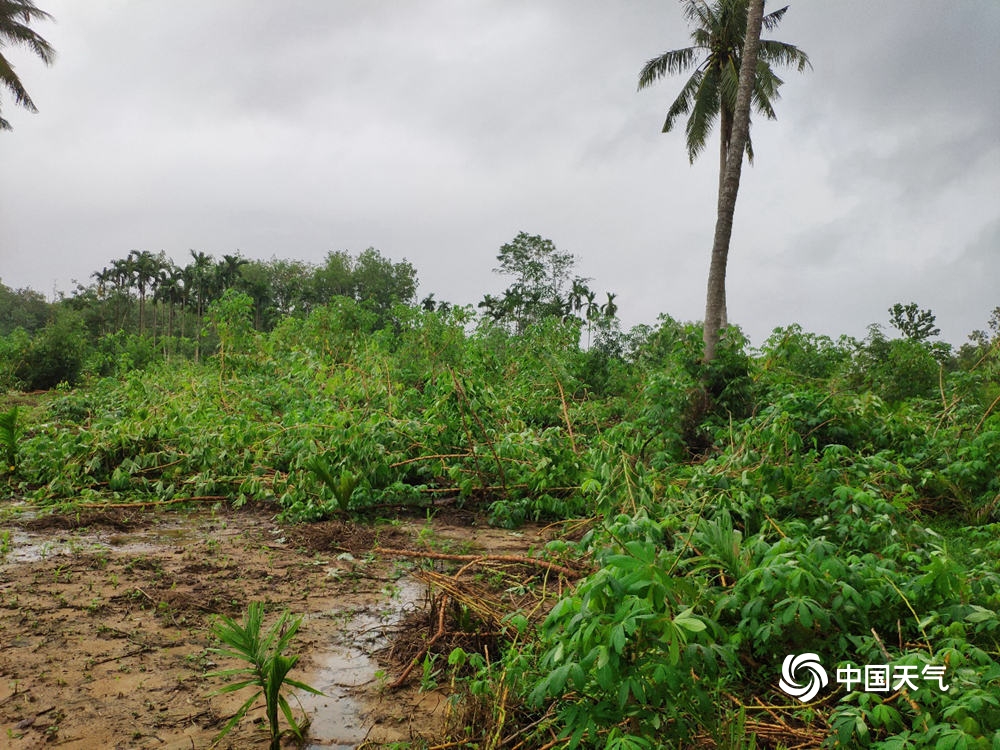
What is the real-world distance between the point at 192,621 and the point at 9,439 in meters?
5.30

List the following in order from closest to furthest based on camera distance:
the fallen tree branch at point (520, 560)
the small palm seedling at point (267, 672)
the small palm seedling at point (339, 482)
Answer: the small palm seedling at point (267, 672) < the fallen tree branch at point (520, 560) < the small palm seedling at point (339, 482)

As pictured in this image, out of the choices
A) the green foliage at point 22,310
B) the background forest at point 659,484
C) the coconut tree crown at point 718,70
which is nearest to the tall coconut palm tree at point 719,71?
the coconut tree crown at point 718,70

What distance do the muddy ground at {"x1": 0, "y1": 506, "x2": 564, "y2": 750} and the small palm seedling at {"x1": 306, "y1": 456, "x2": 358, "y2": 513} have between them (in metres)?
0.29

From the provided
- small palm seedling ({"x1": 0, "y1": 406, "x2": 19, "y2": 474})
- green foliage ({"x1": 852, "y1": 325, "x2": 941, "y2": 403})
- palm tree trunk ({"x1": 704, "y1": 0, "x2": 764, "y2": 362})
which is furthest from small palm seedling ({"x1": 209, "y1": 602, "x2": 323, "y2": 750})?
green foliage ({"x1": 852, "y1": 325, "x2": 941, "y2": 403})

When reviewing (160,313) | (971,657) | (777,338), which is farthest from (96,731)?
(160,313)

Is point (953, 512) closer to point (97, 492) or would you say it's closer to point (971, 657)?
point (971, 657)

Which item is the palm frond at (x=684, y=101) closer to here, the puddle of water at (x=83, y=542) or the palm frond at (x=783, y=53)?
the palm frond at (x=783, y=53)

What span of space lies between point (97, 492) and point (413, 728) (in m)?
5.69

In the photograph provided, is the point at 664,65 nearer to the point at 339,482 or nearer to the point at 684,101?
the point at 684,101

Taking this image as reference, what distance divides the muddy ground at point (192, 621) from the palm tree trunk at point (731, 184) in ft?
16.0

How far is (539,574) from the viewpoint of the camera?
14.4 ft

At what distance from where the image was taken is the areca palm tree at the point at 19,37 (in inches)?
888

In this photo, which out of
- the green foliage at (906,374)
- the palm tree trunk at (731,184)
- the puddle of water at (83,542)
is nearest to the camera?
the puddle of water at (83,542)

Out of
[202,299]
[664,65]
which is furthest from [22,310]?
[664,65]
